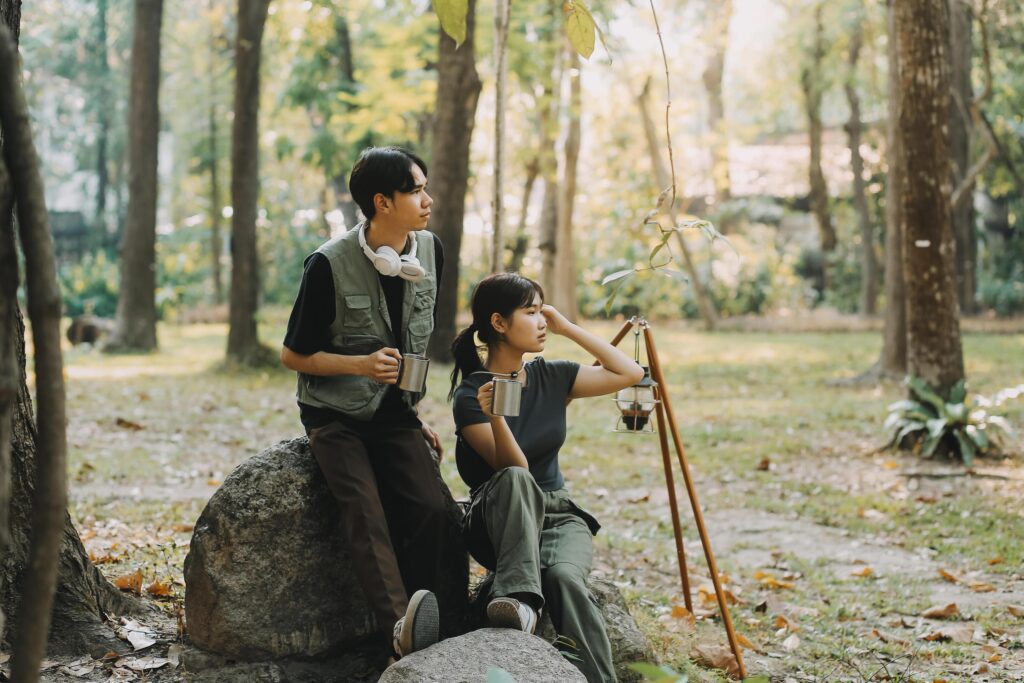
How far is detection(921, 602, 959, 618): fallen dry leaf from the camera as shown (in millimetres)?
4906

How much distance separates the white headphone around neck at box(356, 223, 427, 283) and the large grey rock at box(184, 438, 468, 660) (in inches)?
28.5

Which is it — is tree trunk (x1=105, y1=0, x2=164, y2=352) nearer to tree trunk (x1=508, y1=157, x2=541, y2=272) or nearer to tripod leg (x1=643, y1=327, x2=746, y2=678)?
tree trunk (x1=508, y1=157, x2=541, y2=272)

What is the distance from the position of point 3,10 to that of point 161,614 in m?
2.16

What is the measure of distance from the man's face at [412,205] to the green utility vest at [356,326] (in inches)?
6.7

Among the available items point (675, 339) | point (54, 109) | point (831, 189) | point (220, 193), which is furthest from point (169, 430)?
point (54, 109)

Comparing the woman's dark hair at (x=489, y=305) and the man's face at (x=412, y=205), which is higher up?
the man's face at (x=412, y=205)

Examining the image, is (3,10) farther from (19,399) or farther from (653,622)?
(653,622)

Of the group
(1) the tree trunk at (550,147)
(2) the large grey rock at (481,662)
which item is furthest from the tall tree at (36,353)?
(1) the tree trunk at (550,147)

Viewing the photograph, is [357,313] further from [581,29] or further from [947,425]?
[947,425]

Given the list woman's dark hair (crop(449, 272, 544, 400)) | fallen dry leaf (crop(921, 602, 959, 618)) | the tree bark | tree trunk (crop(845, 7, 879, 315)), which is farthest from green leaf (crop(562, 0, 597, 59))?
tree trunk (crop(845, 7, 879, 315))

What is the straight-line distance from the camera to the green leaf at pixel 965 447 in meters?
7.90

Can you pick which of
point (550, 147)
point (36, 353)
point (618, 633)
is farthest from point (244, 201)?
point (36, 353)

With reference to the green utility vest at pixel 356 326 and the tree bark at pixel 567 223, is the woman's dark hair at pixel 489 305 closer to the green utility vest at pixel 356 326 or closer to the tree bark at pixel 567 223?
the green utility vest at pixel 356 326

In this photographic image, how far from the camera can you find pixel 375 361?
3379 mm
